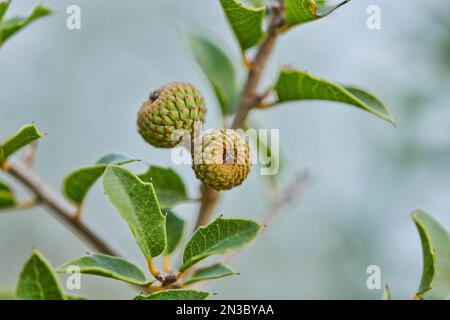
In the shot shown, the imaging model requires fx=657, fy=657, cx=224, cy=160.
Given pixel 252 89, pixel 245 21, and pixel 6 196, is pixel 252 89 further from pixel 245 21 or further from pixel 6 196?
pixel 6 196

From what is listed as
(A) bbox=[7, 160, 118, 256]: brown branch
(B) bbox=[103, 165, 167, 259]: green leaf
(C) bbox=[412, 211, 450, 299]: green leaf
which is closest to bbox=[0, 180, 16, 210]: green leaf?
(A) bbox=[7, 160, 118, 256]: brown branch

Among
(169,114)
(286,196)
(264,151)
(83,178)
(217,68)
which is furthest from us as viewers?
(286,196)

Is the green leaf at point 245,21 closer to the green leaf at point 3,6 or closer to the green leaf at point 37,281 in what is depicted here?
the green leaf at point 3,6

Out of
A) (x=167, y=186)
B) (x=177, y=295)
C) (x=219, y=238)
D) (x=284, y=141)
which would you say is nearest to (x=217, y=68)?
(x=167, y=186)

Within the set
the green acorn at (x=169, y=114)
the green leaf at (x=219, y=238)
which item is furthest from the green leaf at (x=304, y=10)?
the green leaf at (x=219, y=238)

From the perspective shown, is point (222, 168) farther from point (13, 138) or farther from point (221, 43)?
point (221, 43)

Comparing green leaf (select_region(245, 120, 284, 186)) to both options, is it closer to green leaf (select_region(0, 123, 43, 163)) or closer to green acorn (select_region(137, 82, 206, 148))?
green acorn (select_region(137, 82, 206, 148))
